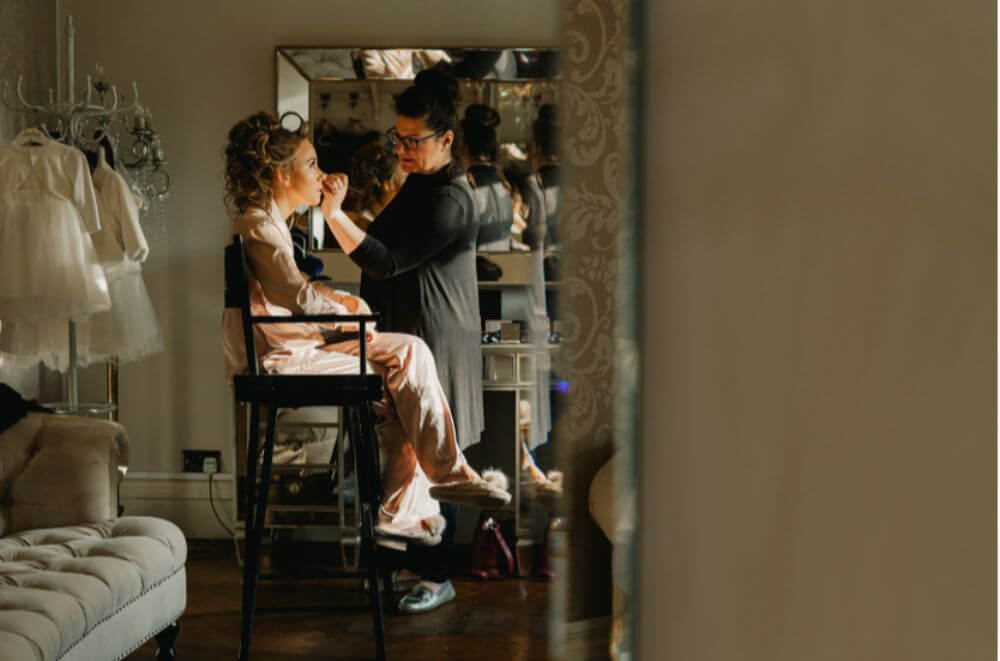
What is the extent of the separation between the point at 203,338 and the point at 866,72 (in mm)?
3390

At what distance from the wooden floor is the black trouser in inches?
4.0

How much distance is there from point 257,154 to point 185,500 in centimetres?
133

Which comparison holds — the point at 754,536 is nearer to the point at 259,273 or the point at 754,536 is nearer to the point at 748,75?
the point at 748,75

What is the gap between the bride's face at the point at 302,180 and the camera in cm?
368

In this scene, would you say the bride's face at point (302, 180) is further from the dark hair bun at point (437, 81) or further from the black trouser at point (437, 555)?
the black trouser at point (437, 555)

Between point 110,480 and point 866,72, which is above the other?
point 866,72

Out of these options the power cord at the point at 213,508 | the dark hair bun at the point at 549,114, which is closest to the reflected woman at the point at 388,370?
the power cord at the point at 213,508

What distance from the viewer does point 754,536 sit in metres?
1.02

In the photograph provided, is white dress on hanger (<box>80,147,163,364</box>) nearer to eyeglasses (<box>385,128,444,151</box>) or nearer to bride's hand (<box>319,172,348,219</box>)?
bride's hand (<box>319,172,348,219</box>)

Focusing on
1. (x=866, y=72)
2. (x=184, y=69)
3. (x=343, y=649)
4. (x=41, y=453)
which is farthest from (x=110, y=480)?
(x=866, y=72)

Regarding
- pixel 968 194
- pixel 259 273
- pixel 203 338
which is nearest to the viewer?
pixel 968 194

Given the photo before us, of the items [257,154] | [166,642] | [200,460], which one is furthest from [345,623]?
[257,154]

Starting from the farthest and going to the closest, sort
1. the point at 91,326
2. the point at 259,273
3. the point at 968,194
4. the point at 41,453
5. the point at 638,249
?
the point at 91,326 → the point at 259,273 → the point at 41,453 → the point at 638,249 → the point at 968,194

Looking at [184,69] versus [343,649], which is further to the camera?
[184,69]
